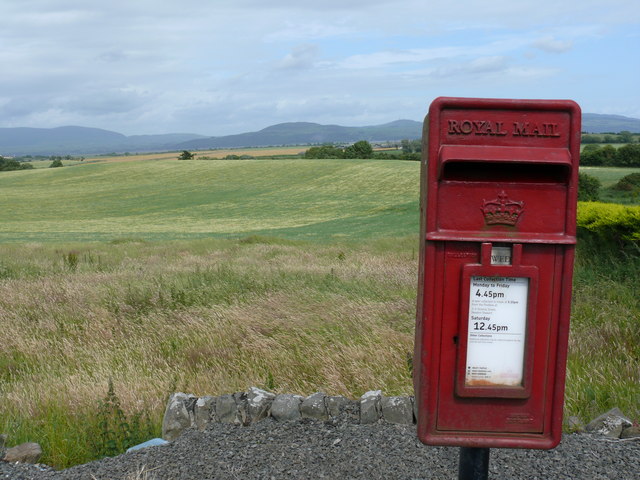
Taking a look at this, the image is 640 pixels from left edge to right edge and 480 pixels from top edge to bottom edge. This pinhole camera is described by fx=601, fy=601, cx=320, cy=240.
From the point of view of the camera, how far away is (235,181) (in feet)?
163

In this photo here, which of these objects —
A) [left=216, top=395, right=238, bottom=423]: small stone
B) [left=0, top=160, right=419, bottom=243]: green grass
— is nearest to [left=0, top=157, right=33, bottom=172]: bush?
[left=0, top=160, right=419, bottom=243]: green grass

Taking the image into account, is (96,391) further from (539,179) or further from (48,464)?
(539,179)

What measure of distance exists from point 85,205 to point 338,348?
1550 inches

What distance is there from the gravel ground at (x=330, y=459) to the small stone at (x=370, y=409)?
86 mm

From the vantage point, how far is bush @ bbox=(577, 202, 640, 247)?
719 centimetres

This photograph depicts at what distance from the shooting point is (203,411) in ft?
12.1

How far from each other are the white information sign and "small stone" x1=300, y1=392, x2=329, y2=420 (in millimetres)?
1586

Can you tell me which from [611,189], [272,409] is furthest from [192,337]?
[611,189]

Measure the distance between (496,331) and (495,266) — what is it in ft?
0.88

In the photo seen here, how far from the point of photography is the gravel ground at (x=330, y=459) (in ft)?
10.3

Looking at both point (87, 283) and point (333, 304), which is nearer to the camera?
point (333, 304)

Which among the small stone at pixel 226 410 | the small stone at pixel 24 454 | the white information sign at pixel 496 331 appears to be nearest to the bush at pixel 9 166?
the small stone at pixel 24 454

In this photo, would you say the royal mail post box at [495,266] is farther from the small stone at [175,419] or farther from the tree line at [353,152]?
the tree line at [353,152]

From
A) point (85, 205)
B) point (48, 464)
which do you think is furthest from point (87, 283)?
point (85, 205)
